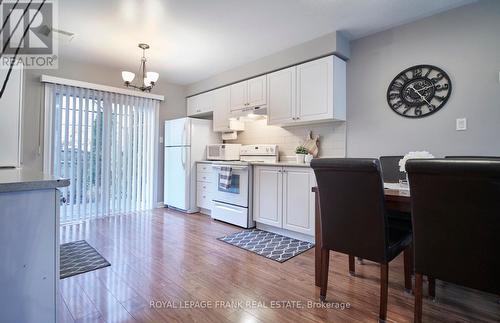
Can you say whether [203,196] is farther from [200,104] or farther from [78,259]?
[78,259]

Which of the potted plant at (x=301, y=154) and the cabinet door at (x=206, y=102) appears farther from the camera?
the cabinet door at (x=206, y=102)

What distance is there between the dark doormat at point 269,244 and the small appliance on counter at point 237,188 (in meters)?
0.30

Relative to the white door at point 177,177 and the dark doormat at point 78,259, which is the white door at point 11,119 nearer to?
the dark doormat at point 78,259

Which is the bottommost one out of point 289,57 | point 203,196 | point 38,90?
point 203,196

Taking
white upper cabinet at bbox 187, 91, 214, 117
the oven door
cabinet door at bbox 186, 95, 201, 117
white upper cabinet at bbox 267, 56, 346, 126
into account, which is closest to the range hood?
white upper cabinet at bbox 267, 56, 346, 126

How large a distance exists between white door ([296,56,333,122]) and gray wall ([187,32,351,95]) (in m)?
0.10

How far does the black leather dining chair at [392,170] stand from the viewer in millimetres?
2516

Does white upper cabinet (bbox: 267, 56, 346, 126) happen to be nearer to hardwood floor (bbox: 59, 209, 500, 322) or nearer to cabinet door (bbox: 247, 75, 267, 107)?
cabinet door (bbox: 247, 75, 267, 107)

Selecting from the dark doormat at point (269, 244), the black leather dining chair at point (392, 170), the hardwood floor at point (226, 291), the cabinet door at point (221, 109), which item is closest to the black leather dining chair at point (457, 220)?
the hardwood floor at point (226, 291)

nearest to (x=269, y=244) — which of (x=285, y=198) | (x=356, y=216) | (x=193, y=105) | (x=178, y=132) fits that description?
(x=285, y=198)

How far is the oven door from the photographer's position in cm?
360

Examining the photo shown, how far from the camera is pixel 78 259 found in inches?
97.3

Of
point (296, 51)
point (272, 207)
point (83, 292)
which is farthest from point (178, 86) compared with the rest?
point (83, 292)

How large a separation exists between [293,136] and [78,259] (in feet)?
9.70
